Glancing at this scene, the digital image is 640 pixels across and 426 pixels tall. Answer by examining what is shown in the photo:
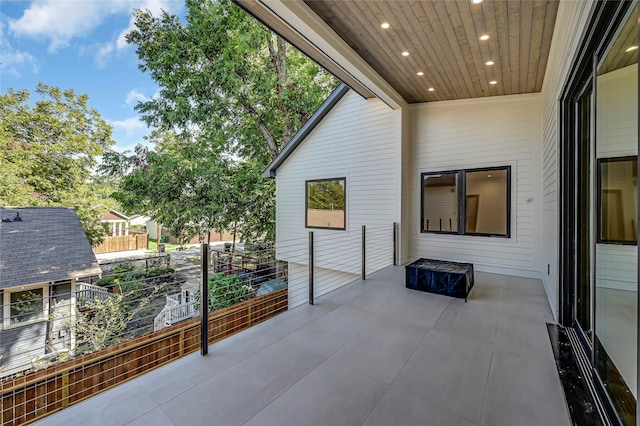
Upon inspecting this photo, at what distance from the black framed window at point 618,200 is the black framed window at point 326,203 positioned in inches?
196

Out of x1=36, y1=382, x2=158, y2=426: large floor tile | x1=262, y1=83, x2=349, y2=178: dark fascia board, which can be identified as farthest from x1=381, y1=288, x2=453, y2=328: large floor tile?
x1=262, y1=83, x2=349, y2=178: dark fascia board

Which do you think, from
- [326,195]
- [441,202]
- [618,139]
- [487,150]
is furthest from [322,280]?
[618,139]

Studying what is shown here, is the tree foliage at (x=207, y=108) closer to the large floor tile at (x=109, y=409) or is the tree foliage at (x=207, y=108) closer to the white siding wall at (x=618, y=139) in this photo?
the large floor tile at (x=109, y=409)

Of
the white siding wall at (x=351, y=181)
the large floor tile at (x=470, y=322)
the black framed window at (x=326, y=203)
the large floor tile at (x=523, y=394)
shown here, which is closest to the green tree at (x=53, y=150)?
the white siding wall at (x=351, y=181)

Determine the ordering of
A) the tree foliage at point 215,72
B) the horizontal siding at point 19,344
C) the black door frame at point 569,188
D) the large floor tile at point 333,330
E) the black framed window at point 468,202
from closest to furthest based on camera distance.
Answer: the black door frame at point 569,188 → the large floor tile at point 333,330 → the horizontal siding at point 19,344 → the black framed window at point 468,202 → the tree foliage at point 215,72

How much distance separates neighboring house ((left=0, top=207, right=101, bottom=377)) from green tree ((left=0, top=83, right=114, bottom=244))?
3.61 meters

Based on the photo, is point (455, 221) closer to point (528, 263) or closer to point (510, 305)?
point (528, 263)

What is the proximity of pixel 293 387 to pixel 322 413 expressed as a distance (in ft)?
1.02

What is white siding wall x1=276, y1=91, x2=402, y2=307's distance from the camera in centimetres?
586

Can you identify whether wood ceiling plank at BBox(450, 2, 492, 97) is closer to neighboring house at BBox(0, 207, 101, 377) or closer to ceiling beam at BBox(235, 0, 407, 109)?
ceiling beam at BBox(235, 0, 407, 109)

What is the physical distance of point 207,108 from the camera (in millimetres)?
9922

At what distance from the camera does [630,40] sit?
1.33m

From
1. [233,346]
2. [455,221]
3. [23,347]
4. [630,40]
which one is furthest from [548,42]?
[23,347]

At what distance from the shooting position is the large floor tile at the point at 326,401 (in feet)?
5.11
